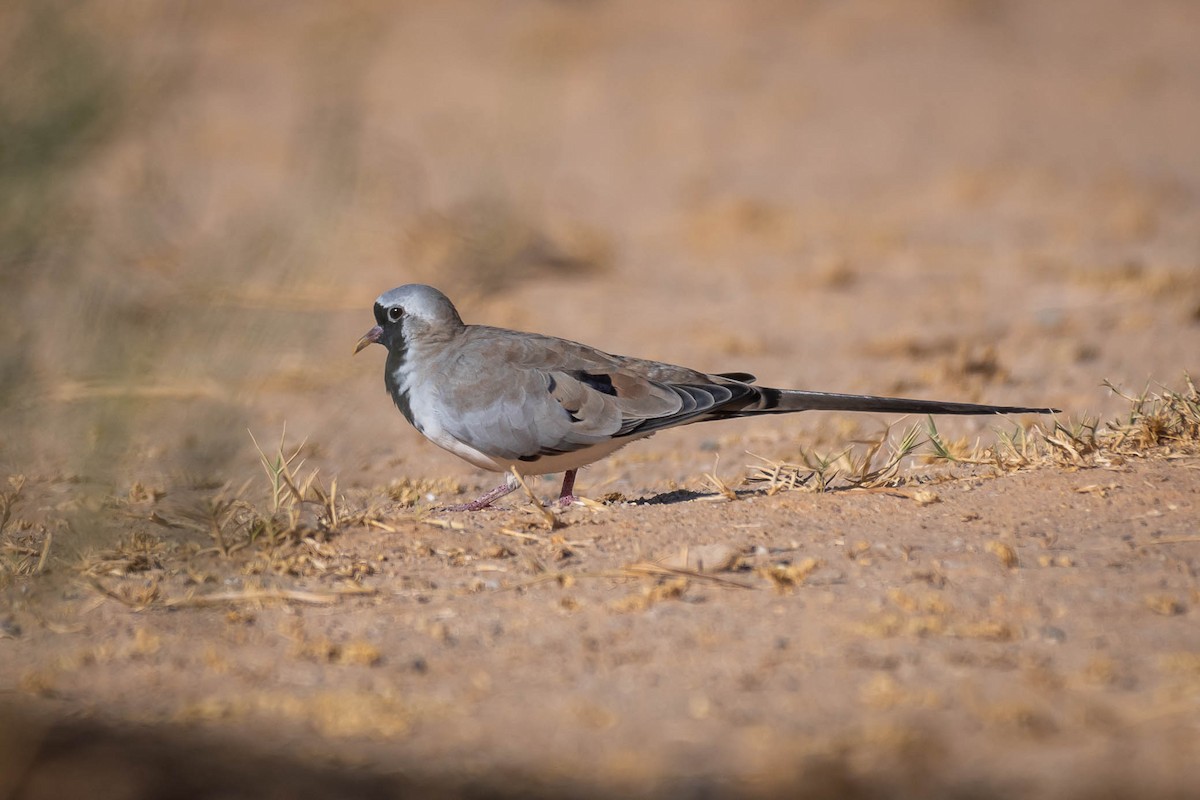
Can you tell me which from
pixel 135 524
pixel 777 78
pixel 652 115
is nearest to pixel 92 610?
pixel 135 524

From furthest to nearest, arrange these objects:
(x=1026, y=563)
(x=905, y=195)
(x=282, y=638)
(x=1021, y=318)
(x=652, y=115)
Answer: (x=652, y=115) < (x=905, y=195) < (x=1021, y=318) < (x=1026, y=563) < (x=282, y=638)

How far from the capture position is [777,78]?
14898 mm

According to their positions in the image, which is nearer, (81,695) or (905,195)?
(81,695)

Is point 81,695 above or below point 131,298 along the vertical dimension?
below

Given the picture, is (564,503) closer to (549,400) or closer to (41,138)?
(549,400)

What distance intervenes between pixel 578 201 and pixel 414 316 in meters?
6.81

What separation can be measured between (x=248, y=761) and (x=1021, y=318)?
5914 mm

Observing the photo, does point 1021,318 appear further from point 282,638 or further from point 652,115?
point 652,115

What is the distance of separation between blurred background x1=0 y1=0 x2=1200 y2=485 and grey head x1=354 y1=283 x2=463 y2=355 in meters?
0.26

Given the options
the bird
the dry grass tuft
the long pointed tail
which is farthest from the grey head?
the dry grass tuft

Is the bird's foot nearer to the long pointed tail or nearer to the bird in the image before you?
the bird

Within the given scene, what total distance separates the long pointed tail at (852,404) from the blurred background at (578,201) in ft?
3.88

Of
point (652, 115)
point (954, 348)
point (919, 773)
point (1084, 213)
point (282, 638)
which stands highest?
point (652, 115)

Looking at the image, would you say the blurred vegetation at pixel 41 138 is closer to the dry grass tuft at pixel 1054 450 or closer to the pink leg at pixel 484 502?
the pink leg at pixel 484 502
